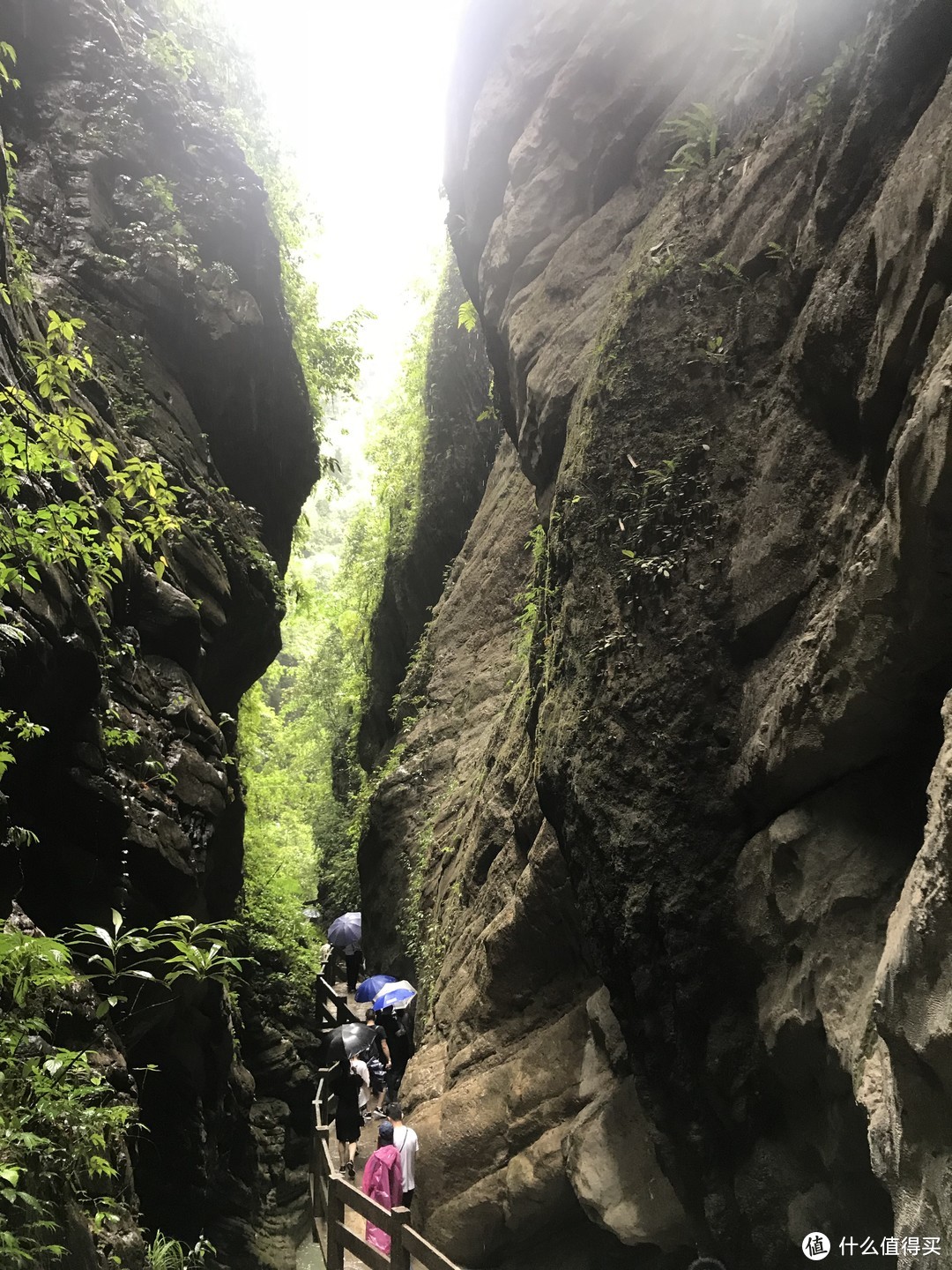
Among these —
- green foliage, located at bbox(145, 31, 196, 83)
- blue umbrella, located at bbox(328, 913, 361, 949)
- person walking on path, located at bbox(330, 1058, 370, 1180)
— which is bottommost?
person walking on path, located at bbox(330, 1058, 370, 1180)

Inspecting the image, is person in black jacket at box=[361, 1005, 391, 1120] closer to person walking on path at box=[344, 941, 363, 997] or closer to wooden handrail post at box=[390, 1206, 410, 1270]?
wooden handrail post at box=[390, 1206, 410, 1270]

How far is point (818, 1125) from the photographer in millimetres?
4203

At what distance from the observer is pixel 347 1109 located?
9320 millimetres

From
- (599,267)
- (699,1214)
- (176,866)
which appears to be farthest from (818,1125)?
(599,267)

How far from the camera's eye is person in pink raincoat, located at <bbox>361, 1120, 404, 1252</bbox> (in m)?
6.73

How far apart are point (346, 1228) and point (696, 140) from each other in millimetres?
9977

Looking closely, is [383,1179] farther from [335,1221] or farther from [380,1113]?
[380,1113]

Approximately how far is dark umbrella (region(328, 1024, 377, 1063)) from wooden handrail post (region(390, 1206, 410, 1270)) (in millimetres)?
4327

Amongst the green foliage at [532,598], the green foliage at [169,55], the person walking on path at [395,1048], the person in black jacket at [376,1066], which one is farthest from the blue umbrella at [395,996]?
the green foliage at [169,55]

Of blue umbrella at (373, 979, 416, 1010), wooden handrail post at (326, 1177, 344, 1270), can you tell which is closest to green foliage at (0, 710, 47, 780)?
wooden handrail post at (326, 1177, 344, 1270)

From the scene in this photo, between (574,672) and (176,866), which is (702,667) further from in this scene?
(176,866)

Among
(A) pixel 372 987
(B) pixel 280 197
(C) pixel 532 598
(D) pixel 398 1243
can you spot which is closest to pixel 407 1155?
(D) pixel 398 1243

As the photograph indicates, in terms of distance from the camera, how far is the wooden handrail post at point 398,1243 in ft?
19.6

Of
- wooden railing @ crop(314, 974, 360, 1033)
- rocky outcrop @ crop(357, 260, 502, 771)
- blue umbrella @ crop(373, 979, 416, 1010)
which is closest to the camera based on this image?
blue umbrella @ crop(373, 979, 416, 1010)
